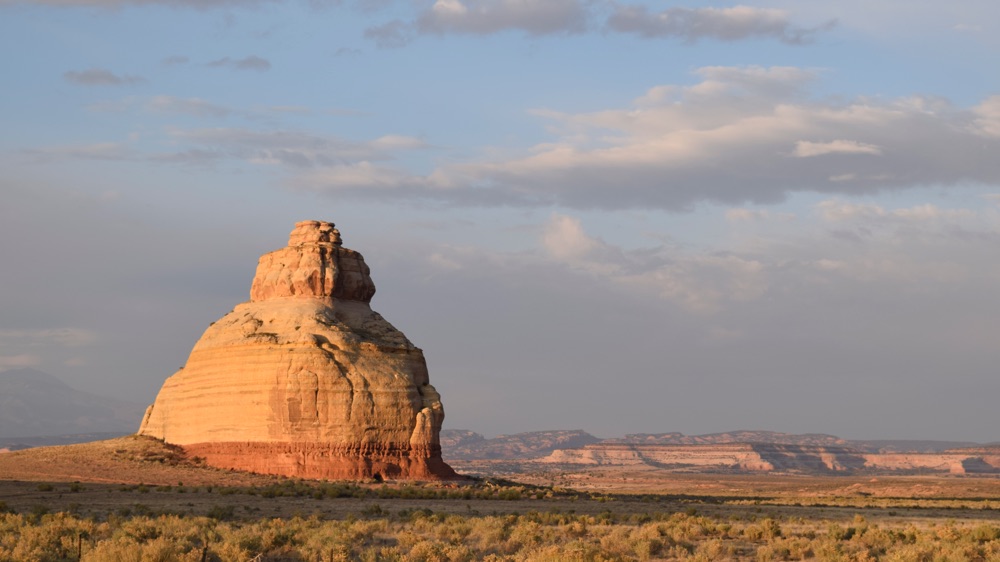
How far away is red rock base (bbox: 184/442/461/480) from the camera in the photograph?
2053 inches

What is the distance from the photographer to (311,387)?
52.2 meters

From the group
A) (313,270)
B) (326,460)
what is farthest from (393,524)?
(313,270)

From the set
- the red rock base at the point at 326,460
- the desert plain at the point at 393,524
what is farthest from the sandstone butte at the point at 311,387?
the desert plain at the point at 393,524

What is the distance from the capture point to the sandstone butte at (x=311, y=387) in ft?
172

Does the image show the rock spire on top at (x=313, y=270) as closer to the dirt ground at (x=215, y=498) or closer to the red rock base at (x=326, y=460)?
the red rock base at (x=326, y=460)

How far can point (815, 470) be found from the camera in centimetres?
19975

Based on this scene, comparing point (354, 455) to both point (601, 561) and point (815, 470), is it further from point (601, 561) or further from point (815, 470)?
point (815, 470)

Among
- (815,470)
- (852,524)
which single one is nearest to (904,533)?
(852,524)

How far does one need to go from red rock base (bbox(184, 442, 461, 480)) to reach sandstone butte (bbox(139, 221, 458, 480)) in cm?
4

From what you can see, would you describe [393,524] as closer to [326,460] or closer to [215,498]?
[215,498]

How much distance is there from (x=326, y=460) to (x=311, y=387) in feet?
10.8

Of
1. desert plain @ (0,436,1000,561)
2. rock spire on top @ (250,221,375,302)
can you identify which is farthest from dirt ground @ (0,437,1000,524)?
rock spire on top @ (250,221,375,302)

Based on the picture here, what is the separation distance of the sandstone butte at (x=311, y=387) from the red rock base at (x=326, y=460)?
0.04 meters

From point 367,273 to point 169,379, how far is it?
38.0 feet
